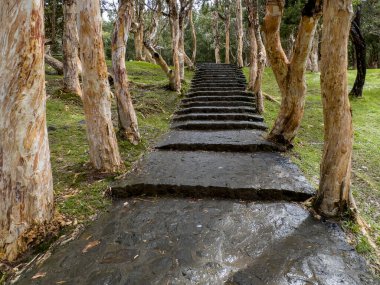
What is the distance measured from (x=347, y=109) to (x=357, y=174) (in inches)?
83.3

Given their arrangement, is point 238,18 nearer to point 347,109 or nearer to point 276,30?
point 276,30

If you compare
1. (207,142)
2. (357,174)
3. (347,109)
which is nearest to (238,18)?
(207,142)

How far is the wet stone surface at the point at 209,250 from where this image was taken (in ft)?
7.41

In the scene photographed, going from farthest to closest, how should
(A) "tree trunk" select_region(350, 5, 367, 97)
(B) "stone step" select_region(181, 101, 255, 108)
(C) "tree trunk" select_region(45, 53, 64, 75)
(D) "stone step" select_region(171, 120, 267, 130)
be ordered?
(C) "tree trunk" select_region(45, 53, 64, 75) < (A) "tree trunk" select_region(350, 5, 367, 97) < (B) "stone step" select_region(181, 101, 255, 108) < (D) "stone step" select_region(171, 120, 267, 130)

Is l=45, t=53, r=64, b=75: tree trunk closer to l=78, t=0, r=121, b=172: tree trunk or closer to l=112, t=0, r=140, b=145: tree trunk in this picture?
l=112, t=0, r=140, b=145: tree trunk

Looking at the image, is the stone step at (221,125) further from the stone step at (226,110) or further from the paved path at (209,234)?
the paved path at (209,234)

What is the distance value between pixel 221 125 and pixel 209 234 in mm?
4148

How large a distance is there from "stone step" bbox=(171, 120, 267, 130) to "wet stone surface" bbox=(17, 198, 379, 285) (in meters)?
3.43

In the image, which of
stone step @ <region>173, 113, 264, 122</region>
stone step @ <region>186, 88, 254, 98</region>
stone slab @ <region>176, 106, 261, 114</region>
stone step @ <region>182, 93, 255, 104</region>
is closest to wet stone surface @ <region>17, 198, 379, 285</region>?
stone step @ <region>173, 113, 264, 122</region>

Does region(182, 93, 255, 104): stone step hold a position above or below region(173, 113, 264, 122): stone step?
above

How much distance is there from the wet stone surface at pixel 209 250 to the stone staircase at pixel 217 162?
0.32 m

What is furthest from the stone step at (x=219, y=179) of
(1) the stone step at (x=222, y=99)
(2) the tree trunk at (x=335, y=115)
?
(1) the stone step at (x=222, y=99)

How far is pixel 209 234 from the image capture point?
9.27ft

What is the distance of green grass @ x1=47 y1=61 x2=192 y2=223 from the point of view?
3410 millimetres
